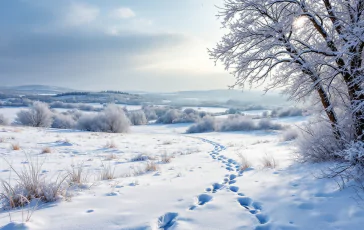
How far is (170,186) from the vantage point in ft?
14.9

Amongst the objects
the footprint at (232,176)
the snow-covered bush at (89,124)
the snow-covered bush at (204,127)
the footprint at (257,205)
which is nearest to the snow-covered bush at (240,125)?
the snow-covered bush at (204,127)

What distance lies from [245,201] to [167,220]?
141cm

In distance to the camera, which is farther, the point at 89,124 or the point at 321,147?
the point at 89,124

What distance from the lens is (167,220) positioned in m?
2.90

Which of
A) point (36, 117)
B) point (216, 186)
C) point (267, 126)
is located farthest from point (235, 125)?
point (216, 186)

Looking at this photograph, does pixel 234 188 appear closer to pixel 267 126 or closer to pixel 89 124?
pixel 89 124

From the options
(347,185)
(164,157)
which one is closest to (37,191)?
(347,185)

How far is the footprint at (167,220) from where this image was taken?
274 cm

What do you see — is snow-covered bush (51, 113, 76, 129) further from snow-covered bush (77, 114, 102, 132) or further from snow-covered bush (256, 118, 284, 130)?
snow-covered bush (256, 118, 284, 130)

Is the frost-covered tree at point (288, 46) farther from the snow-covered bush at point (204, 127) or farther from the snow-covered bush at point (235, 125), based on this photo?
the snow-covered bush at point (204, 127)

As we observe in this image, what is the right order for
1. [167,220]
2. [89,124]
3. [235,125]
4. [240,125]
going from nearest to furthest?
[167,220]
[89,124]
[240,125]
[235,125]

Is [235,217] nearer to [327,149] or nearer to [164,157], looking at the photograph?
[327,149]

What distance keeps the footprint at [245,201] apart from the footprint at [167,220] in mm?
1148

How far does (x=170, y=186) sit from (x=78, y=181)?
1.79 metres
